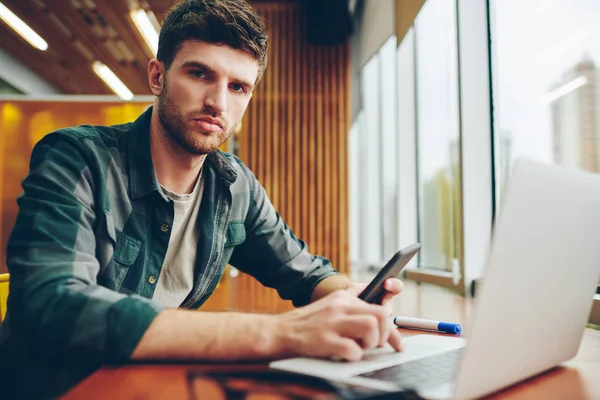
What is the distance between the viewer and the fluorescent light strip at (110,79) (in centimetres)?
871

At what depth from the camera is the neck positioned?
1441mm

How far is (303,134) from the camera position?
6301 millimetres

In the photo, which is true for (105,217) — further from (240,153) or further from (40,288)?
(240,153)

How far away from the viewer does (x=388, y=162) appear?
5.41 metres

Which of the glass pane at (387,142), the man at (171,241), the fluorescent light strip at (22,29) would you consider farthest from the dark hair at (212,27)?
the fluorescent light strip at (22,29)

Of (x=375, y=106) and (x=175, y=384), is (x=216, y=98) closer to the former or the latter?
(x=175, y=384)

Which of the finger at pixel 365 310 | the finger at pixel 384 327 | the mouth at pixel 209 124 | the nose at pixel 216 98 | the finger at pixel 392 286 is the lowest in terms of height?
the finger at pixel 384 327

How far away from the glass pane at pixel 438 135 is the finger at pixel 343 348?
2157 mm

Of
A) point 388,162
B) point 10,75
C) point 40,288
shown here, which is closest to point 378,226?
point 388,162

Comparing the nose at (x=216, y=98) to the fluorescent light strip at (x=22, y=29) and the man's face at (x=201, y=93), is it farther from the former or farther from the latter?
the fluorescent light strip at (x=22, y=29)

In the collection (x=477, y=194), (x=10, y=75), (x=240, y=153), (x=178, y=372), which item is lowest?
(x=178, y=372)

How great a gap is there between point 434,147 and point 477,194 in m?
1.11

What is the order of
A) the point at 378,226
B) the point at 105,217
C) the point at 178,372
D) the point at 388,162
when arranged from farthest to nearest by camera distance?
1. the point at 378,226
2. the point at 388,162
3. the point at 105,217
4. the point at 178,372

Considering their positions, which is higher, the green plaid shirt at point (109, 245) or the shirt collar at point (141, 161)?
the shirt collar at point (141, 161)
